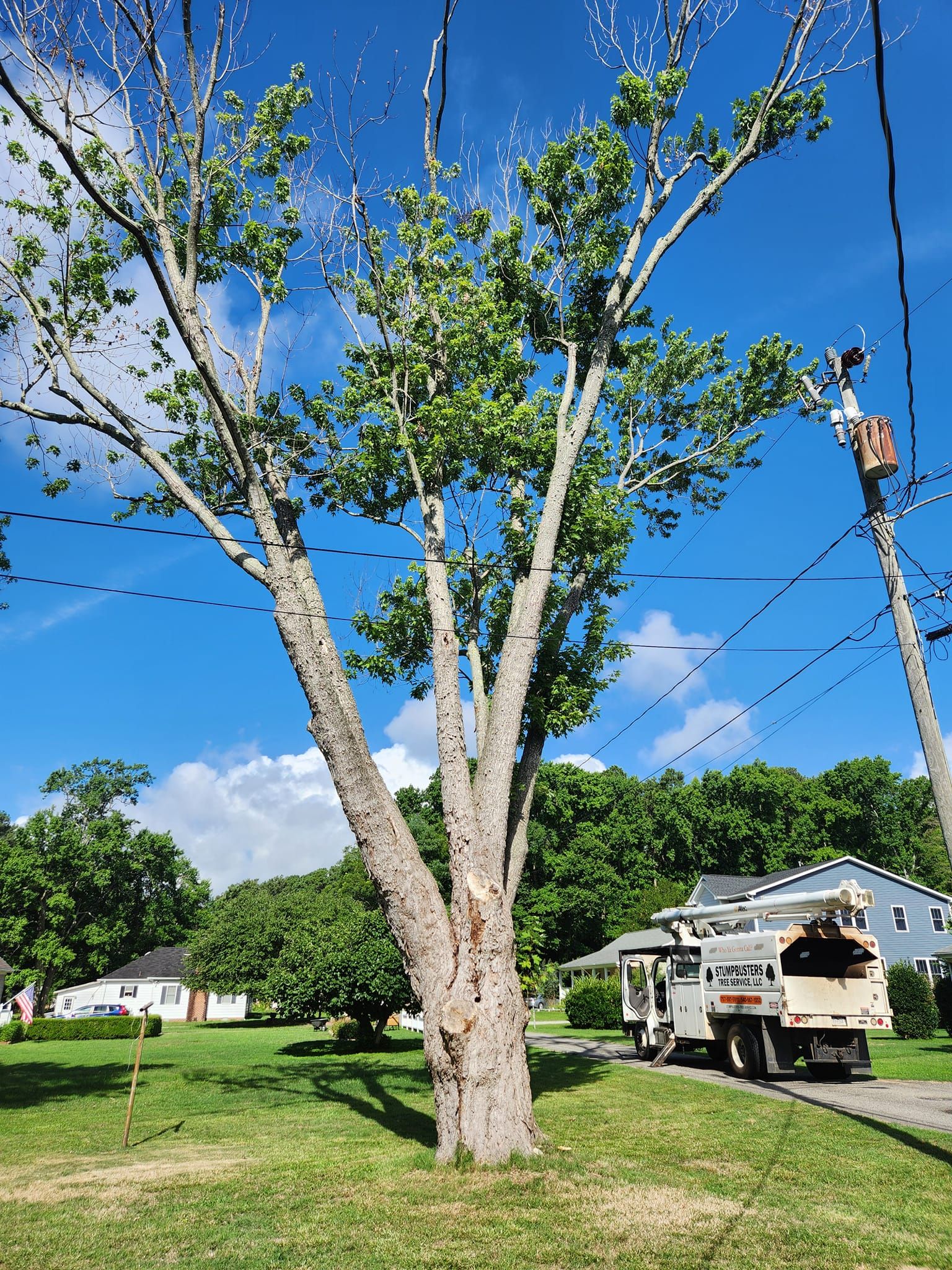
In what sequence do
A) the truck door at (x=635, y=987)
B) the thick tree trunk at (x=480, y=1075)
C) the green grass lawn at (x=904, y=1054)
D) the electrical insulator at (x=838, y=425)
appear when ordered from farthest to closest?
the truck door at (x=635, y=987), the green grass lawn at (x=904, y=1054), the electrical insulator at (x=838, y=425), the thick tree trunk at (x=480, y=1075)

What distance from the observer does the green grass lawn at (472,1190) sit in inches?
196

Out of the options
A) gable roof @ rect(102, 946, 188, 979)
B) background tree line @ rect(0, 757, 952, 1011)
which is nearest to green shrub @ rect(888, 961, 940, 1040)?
background tree line @ rect(0, 757, 952, 1011)

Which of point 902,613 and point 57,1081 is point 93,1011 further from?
point 902,613

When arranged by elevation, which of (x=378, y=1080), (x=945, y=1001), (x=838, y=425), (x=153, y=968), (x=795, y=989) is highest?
(x=838, y=425)

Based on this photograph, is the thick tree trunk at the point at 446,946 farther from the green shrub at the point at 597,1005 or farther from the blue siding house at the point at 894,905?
the blue siding house at the point at 894,905

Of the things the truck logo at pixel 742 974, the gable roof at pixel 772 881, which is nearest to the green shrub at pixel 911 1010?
the gable roof at pixel 772 881

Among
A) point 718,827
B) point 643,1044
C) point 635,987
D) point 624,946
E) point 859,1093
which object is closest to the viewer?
point 859,1093

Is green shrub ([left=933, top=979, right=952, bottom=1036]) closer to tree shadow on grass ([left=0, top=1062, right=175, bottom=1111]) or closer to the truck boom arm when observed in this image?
the truck boom arm

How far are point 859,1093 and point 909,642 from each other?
891cm

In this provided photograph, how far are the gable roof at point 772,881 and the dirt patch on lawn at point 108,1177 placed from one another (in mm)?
29672

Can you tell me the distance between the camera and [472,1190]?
20.6 ft

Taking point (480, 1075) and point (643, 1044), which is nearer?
point (480, 1075)

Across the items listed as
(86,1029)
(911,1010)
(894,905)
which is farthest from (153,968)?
(911,1010)

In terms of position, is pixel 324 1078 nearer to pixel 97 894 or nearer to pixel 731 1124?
pixel 731 1124
